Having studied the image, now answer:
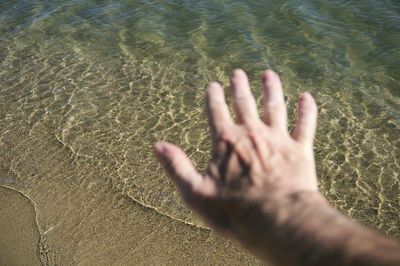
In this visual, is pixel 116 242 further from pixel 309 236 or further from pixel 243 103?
pixel 309 236

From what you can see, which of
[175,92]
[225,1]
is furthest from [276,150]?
[225,1]

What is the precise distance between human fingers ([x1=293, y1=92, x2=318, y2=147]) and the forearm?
0.86 ft

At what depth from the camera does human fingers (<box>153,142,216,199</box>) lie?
1344 mm

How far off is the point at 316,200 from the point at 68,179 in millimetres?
4296

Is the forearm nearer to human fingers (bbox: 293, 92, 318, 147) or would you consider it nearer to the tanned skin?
the tanned skin

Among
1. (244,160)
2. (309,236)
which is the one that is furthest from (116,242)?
(309,236)

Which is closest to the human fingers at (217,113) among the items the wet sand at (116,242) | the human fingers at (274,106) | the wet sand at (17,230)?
the human fingers at (274,106)

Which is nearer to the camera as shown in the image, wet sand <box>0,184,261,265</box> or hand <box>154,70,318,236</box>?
hand <box>154,70,318,236</box>

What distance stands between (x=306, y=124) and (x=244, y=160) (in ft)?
0.93

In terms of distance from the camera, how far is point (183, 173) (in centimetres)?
139

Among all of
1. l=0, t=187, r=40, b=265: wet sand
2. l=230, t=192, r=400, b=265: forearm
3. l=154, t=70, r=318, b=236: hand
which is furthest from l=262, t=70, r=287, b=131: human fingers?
l=0, t=187, r=40, b=265: wet sand

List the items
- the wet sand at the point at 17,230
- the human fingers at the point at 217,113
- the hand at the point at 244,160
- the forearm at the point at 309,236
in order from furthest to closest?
1. the wet sand at the point at 17,230
2. the human fingers at the point at 217,113
3. the hand at the point at 244,160
4. the forearm at the point at 309,236

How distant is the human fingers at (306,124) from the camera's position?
144cm

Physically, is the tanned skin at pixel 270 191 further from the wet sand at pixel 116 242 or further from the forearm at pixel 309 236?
the wet sand at pixel 116 242
